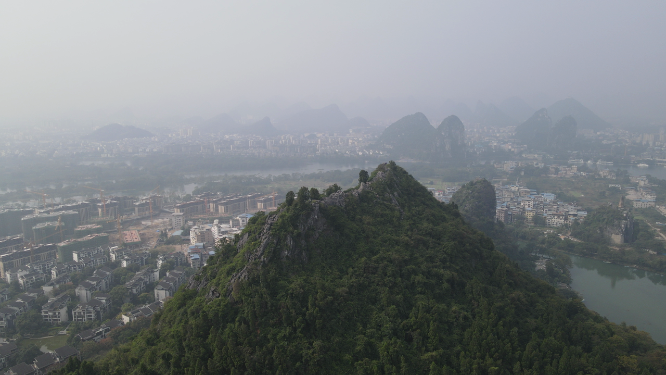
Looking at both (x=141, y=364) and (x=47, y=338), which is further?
(x=47, y=338)

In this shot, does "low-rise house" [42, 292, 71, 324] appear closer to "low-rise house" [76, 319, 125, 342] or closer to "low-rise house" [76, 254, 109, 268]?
"low-rise house" [76, 319, 125, 342]

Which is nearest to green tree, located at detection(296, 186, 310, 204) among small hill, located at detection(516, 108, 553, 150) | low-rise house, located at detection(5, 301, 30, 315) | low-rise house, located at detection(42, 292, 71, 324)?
low-rise house, located at detection(42, 292, 71, 324)

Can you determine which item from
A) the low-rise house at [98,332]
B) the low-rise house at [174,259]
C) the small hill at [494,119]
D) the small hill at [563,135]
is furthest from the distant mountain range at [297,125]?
the low-rise house at [98,332]

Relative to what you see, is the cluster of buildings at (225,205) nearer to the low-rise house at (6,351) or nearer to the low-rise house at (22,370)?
the low-rise house at (6,351)

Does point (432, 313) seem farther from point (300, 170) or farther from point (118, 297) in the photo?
point (300, 170)

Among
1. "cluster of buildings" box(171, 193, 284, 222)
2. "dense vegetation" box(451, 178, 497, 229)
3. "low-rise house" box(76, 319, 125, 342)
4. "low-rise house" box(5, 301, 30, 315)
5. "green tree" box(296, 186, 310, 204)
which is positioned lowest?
"low-rise house" box(76, 319, 125, 342)

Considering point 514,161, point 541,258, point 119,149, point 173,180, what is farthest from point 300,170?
point 541,258

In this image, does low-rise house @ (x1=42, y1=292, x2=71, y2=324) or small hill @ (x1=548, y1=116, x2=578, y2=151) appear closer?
low-rise house @ (x1=42, y1=292, x2=71, y2=324)
